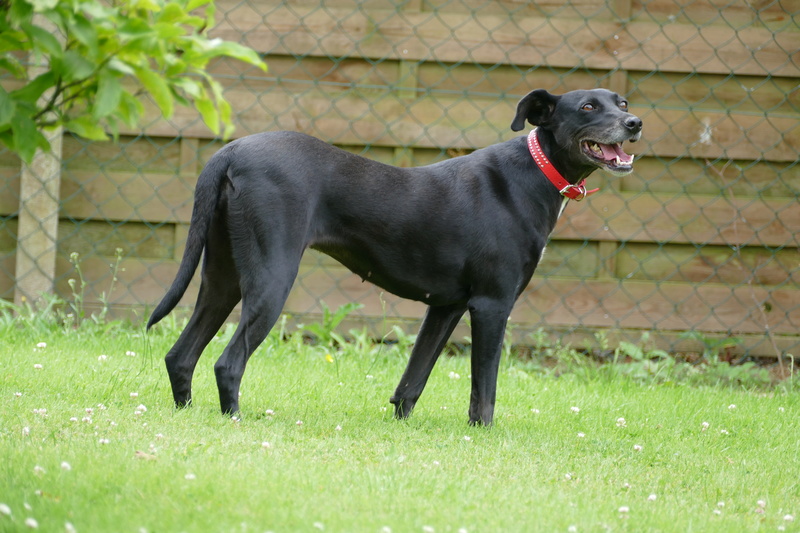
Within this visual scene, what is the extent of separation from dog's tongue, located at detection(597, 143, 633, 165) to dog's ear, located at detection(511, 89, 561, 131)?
264 mm

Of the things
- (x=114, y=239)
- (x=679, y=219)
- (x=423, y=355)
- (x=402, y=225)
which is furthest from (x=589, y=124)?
(x=114, y=239)

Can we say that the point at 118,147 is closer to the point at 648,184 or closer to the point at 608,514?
the point at 648,184

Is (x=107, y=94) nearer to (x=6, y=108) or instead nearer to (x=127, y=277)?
(x=6, y=108)

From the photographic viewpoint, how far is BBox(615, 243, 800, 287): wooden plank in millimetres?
5422

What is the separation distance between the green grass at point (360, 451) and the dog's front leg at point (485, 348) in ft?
0.35

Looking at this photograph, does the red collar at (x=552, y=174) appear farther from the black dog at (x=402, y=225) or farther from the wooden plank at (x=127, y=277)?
the wooden plank at (x=127, y=277)

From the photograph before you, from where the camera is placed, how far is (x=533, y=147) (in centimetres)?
368

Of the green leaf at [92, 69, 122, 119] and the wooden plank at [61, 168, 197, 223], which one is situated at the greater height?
the green leaf at [92, 69, 122, 119]

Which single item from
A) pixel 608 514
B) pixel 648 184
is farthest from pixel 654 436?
pixel 648 184

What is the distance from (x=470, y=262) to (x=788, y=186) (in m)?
2.83

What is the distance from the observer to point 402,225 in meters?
3.46

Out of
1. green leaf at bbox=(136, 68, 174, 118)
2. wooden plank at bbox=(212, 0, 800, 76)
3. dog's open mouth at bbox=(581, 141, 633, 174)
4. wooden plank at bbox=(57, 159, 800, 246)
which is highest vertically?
wooden plank at bbox=(212, 0, 800, 76)

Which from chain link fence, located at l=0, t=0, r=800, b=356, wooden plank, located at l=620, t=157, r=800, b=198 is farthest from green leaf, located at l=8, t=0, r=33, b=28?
wooden plank, located at l=620, t=157, r=800, b=198

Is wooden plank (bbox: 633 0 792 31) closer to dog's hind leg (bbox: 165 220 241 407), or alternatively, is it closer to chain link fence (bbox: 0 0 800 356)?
chain link fence (bbox: 0 0 800 356)
